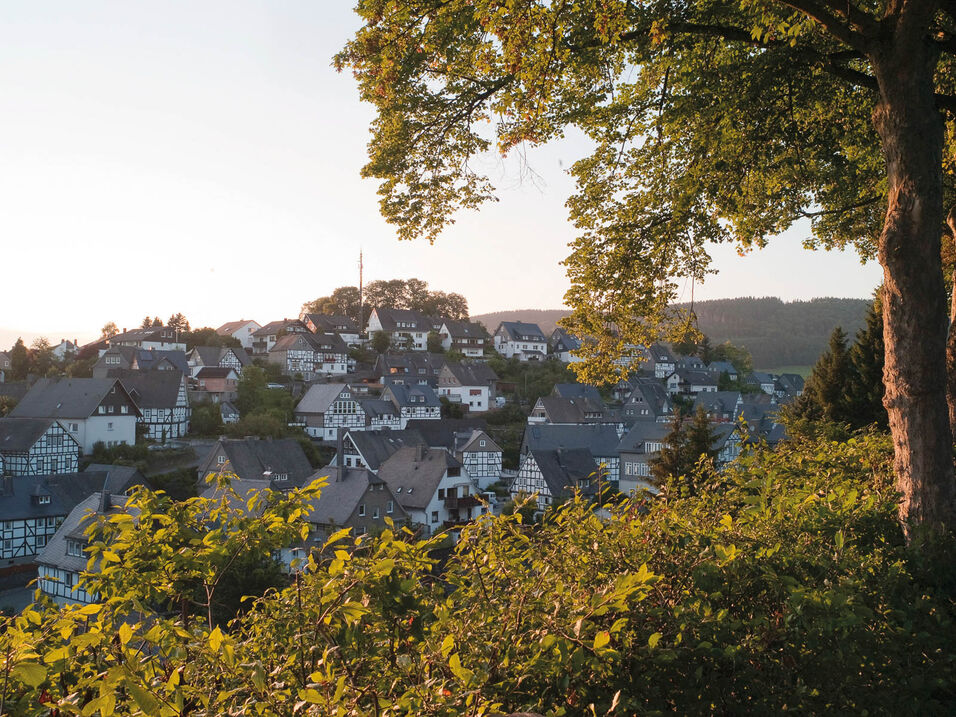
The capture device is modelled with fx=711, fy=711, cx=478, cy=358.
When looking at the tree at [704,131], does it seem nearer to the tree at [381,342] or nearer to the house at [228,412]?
the house at [228,412]

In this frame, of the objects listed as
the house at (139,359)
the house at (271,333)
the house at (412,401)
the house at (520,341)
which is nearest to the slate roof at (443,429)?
the house at (412,401)

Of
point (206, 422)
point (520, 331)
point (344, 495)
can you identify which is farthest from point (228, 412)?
point (520, 331)

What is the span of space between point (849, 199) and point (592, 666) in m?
10.0

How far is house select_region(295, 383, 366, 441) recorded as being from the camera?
59.4 m

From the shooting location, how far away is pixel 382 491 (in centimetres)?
3600

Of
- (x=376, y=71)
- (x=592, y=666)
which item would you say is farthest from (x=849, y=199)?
(x=592, y=666)

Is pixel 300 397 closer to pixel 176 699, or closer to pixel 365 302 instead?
pixel 365 302

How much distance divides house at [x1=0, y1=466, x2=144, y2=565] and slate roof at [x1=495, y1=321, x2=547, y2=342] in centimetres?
6626

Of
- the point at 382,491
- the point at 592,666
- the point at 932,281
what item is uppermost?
the point at 932,281

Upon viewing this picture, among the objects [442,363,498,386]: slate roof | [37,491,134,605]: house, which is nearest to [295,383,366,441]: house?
[442,363,498,386]: slate roof

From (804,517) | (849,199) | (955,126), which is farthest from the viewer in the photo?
(849,199)

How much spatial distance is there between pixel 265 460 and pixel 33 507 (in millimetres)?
12296

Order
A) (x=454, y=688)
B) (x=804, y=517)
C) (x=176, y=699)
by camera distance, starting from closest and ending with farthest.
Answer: (x=176, y=699), (x=454, y=688), (x=804, y=517)

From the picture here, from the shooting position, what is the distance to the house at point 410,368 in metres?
75.2
